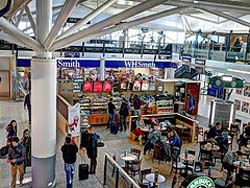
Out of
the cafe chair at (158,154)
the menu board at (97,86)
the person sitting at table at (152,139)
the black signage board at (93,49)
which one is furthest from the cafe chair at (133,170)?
the black signage board at (93,49)

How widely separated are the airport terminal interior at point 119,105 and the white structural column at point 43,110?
0.02 metres

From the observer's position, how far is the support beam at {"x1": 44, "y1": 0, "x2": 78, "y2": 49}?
6.02 meters

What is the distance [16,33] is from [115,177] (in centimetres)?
408

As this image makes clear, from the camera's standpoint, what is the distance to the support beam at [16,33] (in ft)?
20.0

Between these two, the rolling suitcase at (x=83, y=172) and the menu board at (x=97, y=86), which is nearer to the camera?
the rolling suitcase at (x=83, y=172)

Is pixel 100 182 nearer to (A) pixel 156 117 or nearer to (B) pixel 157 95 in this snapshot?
(A) pixel 156 117

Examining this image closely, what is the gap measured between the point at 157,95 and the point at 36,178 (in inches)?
416

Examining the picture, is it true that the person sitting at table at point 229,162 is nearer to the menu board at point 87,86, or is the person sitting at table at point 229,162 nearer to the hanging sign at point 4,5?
the menu board at point 87,86

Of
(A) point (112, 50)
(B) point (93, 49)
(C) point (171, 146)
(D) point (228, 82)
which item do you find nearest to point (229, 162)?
(C) point (171, 146)

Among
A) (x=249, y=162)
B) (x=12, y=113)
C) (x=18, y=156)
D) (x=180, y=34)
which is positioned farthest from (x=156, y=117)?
(x=180, y=34)

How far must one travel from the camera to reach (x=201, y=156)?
1111 cm

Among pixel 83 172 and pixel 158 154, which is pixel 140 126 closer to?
pixel 158 154

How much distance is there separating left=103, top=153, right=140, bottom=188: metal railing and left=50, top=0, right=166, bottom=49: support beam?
316 cm

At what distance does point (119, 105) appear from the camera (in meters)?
16.3
